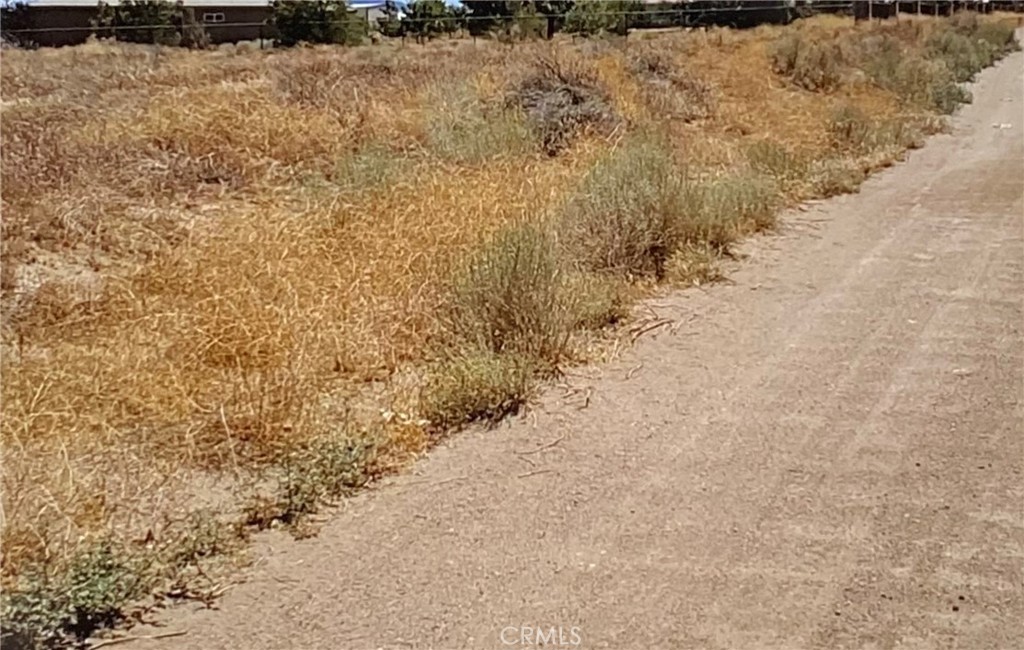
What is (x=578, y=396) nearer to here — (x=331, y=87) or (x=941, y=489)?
(x=941, y=489)

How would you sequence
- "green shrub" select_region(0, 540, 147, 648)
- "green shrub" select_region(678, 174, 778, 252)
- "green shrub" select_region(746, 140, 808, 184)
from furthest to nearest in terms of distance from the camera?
"green shrub" select_region(746, 140, 808, 184)
"green shrub" select_region(678, 174, 778, 252)
"green shrub" select_region(0, 540, 147, 648)

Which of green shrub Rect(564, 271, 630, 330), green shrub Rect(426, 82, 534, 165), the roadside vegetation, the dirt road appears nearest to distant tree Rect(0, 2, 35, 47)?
the roadside vegetation

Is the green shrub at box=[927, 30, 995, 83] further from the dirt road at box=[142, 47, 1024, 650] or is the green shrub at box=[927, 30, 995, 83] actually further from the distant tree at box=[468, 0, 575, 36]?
the dirt road at box=[142, 47, 1024, 650]

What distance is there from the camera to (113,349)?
17.9ft

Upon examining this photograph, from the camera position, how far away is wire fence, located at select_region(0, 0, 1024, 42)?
28922mm

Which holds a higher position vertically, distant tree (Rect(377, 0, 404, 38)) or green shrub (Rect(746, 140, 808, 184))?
distant tree (Rect(377, 0, 404, 38))

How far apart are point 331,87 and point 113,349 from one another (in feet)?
28.8

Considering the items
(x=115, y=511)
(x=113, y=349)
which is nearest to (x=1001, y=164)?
(x=113, y=349)

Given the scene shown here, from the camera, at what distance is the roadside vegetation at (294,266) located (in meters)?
4.09

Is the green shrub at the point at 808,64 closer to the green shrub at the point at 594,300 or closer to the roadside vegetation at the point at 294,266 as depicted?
the roadside vegetation at the point at 294,266

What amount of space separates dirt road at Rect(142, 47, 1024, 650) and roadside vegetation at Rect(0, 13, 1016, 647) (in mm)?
316

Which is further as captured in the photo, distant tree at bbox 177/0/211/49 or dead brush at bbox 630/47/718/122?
distant tree at bbox 177/0/211/49

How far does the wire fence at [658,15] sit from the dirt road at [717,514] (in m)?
18.8

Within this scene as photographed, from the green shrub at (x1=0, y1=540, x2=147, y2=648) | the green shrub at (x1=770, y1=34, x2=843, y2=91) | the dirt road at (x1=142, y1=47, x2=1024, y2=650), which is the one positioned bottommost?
the dirt road at (x1=142, y1=47, x2=1024, y2=650)
